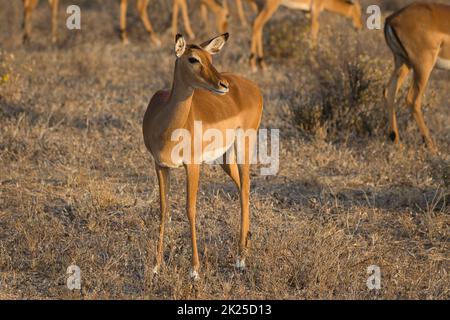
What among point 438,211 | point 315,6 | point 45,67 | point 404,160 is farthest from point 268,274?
point 315,6

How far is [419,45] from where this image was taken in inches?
318

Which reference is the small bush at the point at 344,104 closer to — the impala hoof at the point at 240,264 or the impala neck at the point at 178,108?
the impala hoof at the point at 240,264

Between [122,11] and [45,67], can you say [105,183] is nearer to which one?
[45,67]

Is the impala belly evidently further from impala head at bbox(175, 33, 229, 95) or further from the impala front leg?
the impala front leg

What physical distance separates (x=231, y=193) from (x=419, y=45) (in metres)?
2.66

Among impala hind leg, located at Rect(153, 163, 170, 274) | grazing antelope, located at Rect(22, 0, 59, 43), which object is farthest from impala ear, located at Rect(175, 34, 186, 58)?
grazing antelope, located at Rect(22, 0, 59, 43)

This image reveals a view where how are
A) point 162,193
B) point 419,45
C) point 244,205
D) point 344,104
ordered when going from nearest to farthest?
point 162,193, point 244,205, point 419,45, point 344,104

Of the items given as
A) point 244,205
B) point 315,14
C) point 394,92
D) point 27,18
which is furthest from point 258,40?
point 244,205

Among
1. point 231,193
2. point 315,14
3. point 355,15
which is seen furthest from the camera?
point 355,15

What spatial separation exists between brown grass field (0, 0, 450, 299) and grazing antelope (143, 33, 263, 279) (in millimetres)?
312

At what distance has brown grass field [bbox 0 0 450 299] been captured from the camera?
16.2ft

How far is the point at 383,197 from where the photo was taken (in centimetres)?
666

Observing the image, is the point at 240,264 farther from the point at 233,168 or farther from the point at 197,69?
the point at 197,69

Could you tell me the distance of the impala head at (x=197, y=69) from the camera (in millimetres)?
4656
